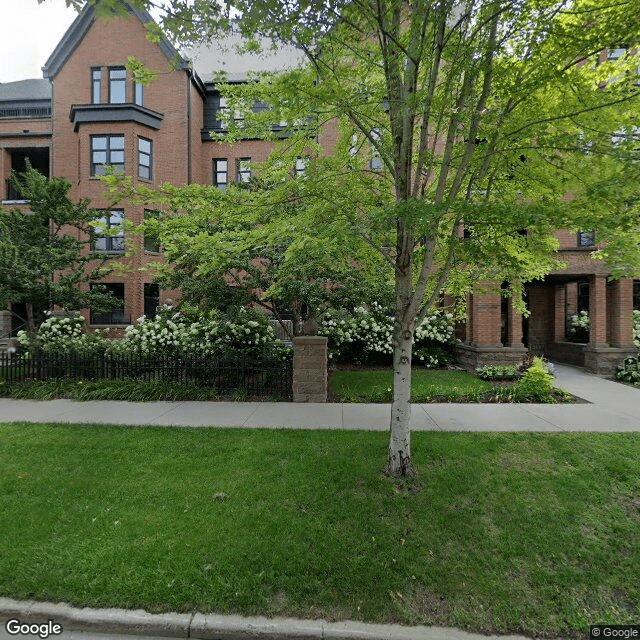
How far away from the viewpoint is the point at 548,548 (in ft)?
10.8

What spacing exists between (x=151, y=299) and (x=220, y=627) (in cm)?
1728

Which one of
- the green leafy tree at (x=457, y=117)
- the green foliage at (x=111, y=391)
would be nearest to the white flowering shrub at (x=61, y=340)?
the green foliage at (x=111, y=391)

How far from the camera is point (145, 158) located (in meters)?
17.8

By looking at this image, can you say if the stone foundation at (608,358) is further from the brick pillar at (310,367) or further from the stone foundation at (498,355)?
the brick pillar at (310,367)

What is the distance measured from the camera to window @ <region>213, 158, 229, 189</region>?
65.1 feet

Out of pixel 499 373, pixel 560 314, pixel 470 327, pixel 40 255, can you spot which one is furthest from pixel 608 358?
pixel 40 255

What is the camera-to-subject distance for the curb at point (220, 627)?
2.50 m

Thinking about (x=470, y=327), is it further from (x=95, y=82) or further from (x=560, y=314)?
(x=95, y=82)

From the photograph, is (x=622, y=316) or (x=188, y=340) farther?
(x=622, y=316)

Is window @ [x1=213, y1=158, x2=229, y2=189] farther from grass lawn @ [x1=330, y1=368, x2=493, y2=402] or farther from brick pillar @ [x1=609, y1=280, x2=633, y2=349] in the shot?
brick pillar @ [x1=609, y1=280, x2=633, y2=349]

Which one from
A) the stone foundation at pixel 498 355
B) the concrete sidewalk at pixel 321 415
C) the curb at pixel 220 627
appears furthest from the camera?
the stone foundation at pixel 498 355

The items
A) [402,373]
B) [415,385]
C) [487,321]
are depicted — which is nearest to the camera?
[402,373]

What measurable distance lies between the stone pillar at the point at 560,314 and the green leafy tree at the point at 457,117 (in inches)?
486

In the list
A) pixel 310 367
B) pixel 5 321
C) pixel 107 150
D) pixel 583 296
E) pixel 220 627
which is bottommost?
pixel 220 627
